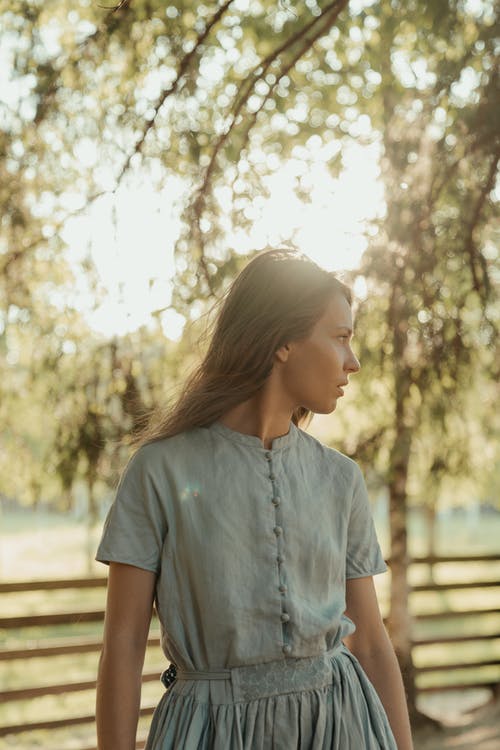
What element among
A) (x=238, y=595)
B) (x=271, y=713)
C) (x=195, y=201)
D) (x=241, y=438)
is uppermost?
(x=195, y=201)

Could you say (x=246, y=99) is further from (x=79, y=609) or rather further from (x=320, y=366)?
(x=79, y=609)

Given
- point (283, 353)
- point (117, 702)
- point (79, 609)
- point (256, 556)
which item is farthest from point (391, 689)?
point (79, 609)

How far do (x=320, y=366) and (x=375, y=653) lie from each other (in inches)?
21.2

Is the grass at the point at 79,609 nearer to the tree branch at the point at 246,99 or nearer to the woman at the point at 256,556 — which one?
the tree branch at the point at 246,99

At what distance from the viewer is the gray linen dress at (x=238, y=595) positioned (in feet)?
5.03

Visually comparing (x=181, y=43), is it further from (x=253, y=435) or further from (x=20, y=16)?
(x=253, y=435)

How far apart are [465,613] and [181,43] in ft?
18.4

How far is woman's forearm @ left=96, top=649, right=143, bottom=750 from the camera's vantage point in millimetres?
1505

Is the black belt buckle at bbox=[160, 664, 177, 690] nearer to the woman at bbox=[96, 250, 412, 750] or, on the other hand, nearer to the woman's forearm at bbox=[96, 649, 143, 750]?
the woman at bbox=[96, 250, 412, 750]

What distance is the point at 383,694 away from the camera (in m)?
1.74

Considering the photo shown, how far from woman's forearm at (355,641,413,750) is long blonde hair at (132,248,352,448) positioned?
54 centimetres

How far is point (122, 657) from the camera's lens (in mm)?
1512

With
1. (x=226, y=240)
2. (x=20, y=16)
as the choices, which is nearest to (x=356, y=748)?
(x=226, y=240)

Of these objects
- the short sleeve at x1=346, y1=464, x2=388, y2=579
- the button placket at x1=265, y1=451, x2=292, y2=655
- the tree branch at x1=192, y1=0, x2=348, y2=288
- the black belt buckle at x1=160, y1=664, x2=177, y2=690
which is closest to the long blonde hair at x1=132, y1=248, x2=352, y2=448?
the button placket at x1=265, y1=451, x2=292, y2=655
